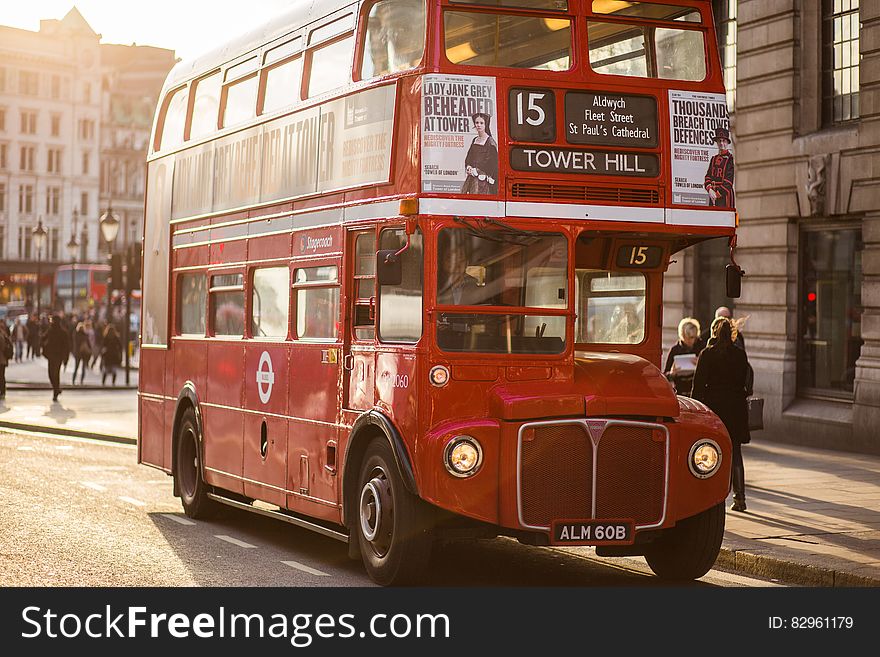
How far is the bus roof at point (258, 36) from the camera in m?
11.8

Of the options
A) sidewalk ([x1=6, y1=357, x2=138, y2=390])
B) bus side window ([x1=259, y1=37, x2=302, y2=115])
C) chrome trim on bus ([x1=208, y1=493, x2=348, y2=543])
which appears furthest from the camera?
sidewalk ([x1=6, y1=357, x2=138, y2=390])

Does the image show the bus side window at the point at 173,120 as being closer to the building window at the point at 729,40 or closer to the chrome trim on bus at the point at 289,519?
the chrome trim on bus at the point at 289,519

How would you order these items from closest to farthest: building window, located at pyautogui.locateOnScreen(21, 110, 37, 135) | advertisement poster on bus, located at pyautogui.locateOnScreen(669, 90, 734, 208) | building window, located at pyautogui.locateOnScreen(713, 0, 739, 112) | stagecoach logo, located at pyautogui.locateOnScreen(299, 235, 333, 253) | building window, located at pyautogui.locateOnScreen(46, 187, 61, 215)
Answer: advertisement poster on bus, located at pyautogui.locateOnScreen(669, 90, 734, 208), stagecoach logo, located at pyautogui.locateOnScreen(299, 235, 333, 253), building window, located at pyautogui.locateOnScreen(713, 0, 739, 112), building window, located at pyautogui.locateOnScreen(21, 110, 37, 135), building window, located at pyautogui.locateOnScreen(46, 187, 61, 215)

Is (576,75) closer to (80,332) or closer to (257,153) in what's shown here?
(257,153)

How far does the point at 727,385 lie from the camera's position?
13.9 m

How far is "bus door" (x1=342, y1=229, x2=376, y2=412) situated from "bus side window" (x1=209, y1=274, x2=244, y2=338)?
2.65m

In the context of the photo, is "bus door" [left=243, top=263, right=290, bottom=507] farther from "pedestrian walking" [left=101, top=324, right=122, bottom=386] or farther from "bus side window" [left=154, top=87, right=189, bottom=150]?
"pedestrian walking" [left=101, top=324, right=122, bottom=386]

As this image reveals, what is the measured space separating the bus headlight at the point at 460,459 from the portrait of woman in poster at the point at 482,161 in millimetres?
1597

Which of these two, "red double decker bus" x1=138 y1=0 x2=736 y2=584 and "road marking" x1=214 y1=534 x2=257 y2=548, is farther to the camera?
"road marking" x1=214 y1=534 x2=257 y2=548

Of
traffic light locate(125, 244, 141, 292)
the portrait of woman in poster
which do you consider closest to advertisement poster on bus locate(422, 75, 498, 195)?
the portrait of woman in poster

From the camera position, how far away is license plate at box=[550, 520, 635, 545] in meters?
9.40

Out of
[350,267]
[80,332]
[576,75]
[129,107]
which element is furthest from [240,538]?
[129,107]

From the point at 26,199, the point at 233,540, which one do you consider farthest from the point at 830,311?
the point at 26,199

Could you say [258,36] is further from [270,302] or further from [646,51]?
[646,51]
